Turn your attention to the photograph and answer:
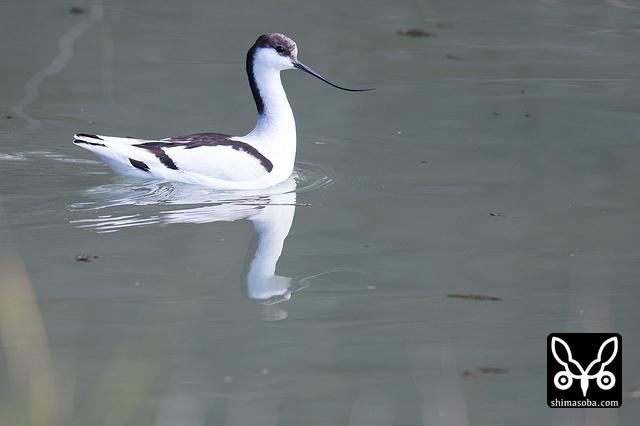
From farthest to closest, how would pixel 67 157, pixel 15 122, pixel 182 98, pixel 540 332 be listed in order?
1. pixel 182 98
2. pixel 15 122
3. pixel 67 157
4. pixel 540 332

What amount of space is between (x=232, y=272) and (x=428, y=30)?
258 inches

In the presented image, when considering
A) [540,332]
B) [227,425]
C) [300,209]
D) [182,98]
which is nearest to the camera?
[227,425]

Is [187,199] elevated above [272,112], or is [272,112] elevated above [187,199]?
[272,112]

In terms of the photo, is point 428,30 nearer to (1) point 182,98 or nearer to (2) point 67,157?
(1) point 182,98

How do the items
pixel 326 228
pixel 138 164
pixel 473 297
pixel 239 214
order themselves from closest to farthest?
pixel 473 297 → pixel 326 228 → pixel 239 214 → pixel 138 164

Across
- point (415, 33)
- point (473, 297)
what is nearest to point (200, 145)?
point (473, 297)

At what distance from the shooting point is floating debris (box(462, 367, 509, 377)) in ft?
15.0

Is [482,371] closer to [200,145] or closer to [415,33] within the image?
[200,145]

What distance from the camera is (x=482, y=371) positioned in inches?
181

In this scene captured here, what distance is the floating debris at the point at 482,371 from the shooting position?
180 inches

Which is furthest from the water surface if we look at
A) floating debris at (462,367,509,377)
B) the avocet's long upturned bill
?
the avocet's long upturned bill

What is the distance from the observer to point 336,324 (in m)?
5.05

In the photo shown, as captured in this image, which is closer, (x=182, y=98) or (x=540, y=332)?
(x=540, y=332)

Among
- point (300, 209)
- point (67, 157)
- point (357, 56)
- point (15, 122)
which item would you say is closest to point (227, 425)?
point (300, 209)
